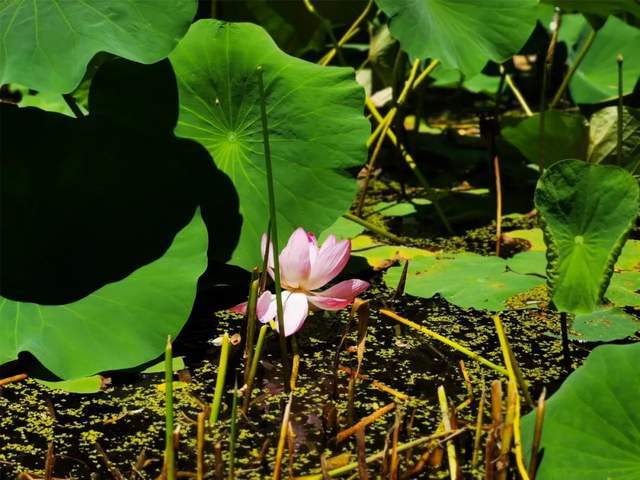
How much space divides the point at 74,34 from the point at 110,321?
419 millimetres

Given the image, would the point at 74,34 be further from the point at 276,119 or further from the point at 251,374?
the point at 251,374

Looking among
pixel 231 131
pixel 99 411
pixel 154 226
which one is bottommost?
pixel 99 411

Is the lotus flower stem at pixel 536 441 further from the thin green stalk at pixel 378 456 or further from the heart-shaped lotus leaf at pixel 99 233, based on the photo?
the heart-shaped lotus leaf at pixel 99 233

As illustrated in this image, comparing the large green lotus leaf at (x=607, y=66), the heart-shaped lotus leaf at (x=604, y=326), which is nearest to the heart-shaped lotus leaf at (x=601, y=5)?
the large green lotus leaf at (x=607, y=66)

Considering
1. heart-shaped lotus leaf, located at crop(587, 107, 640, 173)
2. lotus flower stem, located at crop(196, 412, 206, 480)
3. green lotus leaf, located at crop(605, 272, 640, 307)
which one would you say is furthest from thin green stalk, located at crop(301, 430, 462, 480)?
heart-shaped lotus leaf, located at crop(587, 107, 640, 173)

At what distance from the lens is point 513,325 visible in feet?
5.00

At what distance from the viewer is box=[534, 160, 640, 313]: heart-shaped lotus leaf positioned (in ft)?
4.23

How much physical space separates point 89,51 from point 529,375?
2.49 feet

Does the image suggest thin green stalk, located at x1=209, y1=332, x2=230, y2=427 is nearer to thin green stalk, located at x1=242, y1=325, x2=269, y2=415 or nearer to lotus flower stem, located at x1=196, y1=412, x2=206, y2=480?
thin green stalk, located at x1=242, y1=325, x2=269, y2=415

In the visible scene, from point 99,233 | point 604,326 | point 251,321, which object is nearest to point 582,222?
point 604,326

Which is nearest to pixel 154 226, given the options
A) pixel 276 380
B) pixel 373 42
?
pixel 276 380

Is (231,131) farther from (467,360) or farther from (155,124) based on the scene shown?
(467,360)

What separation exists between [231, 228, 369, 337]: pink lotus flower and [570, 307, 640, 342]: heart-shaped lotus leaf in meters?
0.32

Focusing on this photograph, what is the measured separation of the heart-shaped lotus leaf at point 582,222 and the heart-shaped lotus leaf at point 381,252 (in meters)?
0.50
